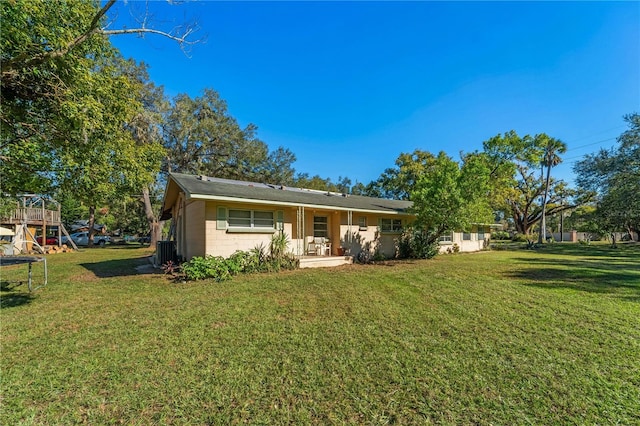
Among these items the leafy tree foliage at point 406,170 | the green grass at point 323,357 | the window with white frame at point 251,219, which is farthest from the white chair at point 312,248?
the leafy tree foliage at point 406,170

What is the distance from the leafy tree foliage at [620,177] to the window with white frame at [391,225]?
48.3 feet

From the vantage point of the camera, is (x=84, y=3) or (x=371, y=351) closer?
(x=371, y=351)

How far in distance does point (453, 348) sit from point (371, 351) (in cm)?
124

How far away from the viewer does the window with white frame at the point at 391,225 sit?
15055 mm

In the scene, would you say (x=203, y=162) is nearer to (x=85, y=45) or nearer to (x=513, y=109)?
(x=85, y=45)

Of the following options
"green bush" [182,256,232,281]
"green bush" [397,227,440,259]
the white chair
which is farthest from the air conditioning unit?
"green bush" [397,227,440,259]

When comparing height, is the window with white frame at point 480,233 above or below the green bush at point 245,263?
above

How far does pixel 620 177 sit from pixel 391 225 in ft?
53.4

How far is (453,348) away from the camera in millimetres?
3998

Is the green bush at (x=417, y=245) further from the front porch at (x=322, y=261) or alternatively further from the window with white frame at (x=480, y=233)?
the window with white frame at (x=480, y=233)

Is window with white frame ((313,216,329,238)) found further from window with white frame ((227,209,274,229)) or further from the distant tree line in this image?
the distant tree line

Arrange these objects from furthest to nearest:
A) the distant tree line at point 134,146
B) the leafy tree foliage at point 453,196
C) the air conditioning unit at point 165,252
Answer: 1. the leafy tree foliage at point 453,196
2. the air conditioning unit at point 165,252
3. the distant tree line at point 134,146

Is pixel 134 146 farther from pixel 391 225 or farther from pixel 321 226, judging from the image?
pixel 391 225

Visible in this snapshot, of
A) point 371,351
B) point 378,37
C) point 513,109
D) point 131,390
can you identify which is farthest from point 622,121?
A: point 131,390
